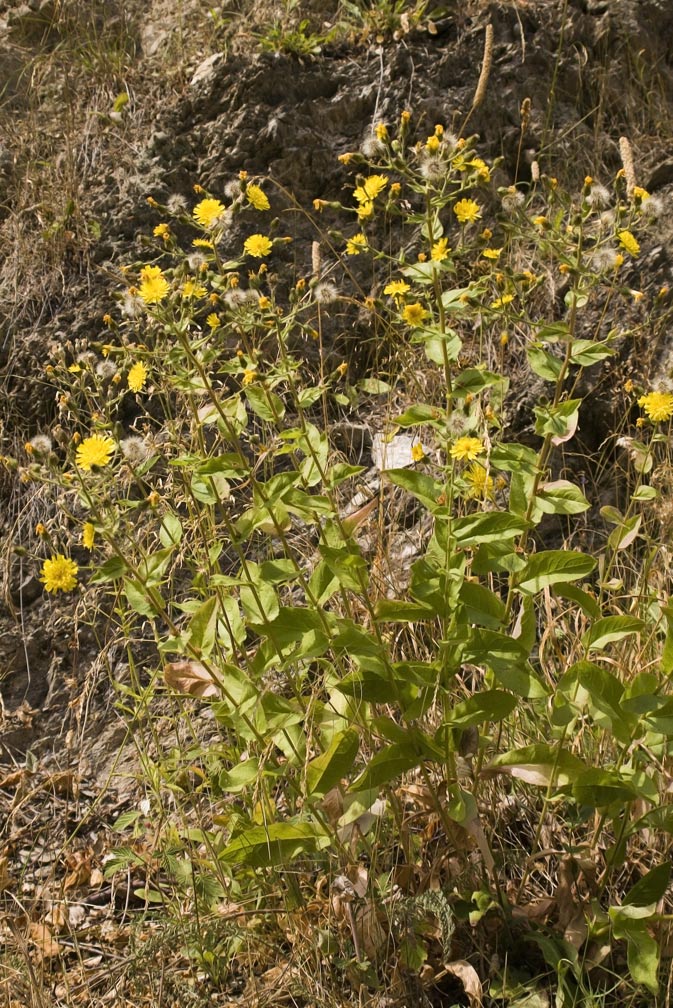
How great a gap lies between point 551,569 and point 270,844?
0.80 meters

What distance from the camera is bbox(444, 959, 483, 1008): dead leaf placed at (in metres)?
1.89

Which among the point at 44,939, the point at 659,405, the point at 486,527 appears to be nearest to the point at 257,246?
the point at 486,527

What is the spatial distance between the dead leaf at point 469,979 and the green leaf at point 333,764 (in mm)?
518

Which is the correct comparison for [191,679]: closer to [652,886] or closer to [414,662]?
[414,662]

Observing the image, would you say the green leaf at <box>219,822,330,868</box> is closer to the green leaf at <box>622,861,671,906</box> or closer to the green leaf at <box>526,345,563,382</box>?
the green leaf at <box>622,861,671,906</box>

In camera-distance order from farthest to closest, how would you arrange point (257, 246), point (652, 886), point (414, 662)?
1. point (257, 246)
2. point (414, 662)
3. point (652, 886)

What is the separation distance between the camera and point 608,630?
1.88m

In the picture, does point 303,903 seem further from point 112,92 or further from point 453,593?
point 112,92

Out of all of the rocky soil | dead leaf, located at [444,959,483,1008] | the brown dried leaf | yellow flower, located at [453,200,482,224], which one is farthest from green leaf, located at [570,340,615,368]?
the rocky soil

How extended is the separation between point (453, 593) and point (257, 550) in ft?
4.41

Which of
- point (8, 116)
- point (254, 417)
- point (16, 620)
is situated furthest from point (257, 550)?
point (8, 116)

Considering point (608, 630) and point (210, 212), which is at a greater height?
point (210, 212)

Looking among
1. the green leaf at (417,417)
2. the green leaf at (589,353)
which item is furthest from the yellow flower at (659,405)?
the green leaf at (417,417)

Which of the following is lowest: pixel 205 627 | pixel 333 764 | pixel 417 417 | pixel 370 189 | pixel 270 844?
pixel 270 844
